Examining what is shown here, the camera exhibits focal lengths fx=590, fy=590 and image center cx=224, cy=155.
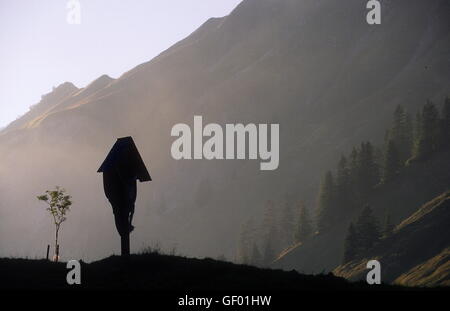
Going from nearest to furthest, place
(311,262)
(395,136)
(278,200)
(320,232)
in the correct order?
(311,262), (320,232), (395,136), (278,200)

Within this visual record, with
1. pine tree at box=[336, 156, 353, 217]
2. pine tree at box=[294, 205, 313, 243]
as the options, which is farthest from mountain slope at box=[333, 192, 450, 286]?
pine tree at box=[294, 205, 313, 243]

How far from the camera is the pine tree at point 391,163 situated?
125 m

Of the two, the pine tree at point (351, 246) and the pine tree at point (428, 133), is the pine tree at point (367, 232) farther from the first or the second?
the pine tree at point (428, 133)

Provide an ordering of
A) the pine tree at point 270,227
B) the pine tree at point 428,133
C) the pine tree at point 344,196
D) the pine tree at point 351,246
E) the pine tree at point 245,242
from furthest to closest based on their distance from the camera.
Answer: the pine tree at point 270,227, the pine tree at point 245,242, the pine tree at point 344,196, the pine tree at point 428,133, the pine tree at point 351,246

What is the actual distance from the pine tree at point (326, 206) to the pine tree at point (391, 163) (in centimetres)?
1145

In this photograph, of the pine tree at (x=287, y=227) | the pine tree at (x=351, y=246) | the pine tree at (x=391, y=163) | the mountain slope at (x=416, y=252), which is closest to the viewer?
the mountain slope at (x=416, y=252)

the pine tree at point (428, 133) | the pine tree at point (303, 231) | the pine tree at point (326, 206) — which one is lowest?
the pine tree at point (303, 231)

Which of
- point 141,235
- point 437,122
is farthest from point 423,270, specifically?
point 141,235

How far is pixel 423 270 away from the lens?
253 ft

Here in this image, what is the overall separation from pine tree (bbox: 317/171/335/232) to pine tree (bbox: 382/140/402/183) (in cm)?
1145

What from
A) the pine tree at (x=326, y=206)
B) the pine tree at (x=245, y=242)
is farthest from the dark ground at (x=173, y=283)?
the pine tree at (x=245, y=242)

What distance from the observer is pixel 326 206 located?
411ft
